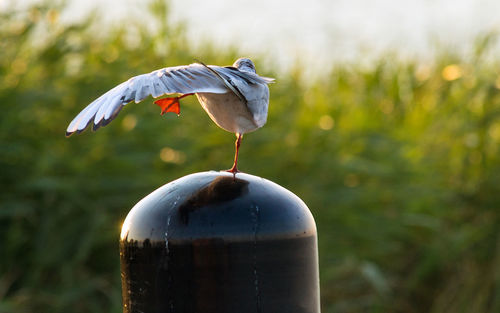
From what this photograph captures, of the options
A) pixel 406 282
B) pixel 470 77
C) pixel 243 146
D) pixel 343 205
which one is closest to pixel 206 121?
pixel 243 146

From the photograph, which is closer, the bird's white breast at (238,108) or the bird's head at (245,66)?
the bird's white breast at (238,108)

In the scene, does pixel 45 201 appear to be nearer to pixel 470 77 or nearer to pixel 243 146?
pixel 243 146

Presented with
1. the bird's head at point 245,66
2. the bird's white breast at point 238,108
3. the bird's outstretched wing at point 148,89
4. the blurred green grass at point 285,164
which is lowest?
the blurred green grass at point 285,164

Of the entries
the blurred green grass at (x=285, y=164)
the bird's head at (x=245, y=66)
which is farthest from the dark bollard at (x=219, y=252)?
the blurred green grass at (x=285, y=164)

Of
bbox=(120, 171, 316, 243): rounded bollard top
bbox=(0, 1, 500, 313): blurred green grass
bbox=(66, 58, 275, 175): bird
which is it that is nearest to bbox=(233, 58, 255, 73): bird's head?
bbox=(66, 58, 275, 175): bird

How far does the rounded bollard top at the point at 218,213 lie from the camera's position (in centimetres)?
167

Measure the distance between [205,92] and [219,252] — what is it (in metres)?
0.40

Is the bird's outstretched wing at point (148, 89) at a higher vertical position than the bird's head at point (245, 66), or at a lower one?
lower

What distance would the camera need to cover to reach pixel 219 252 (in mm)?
1648

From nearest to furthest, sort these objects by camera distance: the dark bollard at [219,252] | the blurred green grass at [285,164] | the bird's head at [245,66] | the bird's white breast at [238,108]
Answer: the dark bollard at [219,252] < the bird's white breast at [238,108] < the bird's head at [245,66] < the blurred green grass at [285,164]

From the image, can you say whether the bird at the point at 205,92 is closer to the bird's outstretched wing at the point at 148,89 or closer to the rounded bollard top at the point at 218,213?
the bird's outstretched wing at the point at 148,89

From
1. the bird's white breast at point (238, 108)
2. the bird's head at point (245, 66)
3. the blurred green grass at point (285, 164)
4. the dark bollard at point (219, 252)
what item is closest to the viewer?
the dark bollard at point (219, 252)

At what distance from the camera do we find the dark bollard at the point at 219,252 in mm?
1647

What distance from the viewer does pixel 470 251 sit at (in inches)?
211
